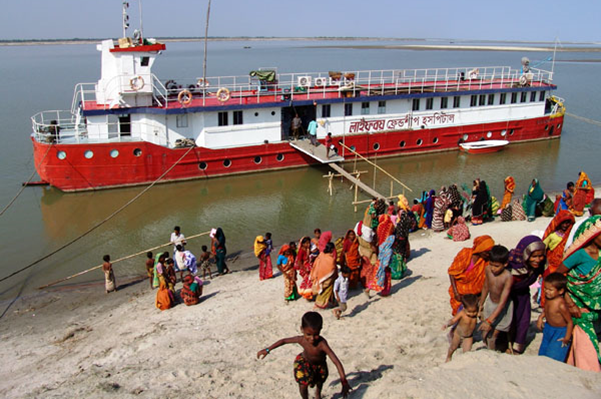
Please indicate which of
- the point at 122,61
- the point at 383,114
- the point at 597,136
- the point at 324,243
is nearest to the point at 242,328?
the point at 324,243

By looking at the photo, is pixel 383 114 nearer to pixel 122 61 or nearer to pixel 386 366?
pixel 122 61

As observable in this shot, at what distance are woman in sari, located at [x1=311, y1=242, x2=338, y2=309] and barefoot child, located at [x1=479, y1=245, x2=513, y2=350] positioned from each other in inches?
101

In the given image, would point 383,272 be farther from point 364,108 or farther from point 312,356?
point 364,108

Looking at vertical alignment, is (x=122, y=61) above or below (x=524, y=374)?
above

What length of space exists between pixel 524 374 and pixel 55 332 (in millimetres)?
8447

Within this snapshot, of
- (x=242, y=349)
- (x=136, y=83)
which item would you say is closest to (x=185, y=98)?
(x=136, y=83)

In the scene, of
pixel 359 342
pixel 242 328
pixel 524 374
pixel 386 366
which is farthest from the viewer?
pixel 242 328

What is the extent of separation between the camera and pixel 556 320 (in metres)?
5.52

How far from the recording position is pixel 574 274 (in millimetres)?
5742

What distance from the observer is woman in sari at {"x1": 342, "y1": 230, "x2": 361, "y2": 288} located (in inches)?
352

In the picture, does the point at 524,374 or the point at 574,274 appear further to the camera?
the point at 574,274

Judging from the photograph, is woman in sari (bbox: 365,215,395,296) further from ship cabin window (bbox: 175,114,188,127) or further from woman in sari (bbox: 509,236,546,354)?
ship cabin window (bbox: 175,114,188,127)

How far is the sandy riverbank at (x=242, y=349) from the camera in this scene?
550 cm

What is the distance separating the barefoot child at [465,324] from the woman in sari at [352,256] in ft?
9.40
